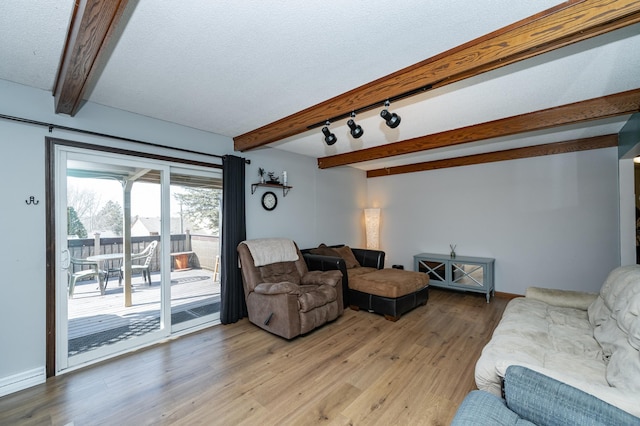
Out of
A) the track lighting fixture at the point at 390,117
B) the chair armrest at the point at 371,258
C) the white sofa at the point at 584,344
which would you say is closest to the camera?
the white sofa at the point at 584,344

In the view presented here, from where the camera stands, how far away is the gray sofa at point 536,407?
1099 millimetres

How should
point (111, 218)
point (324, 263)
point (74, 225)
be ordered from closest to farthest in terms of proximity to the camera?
point (74, 225), point (111, 218), point (324, 263)

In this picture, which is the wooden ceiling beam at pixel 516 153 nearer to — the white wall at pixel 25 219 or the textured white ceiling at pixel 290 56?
the textured white ceiling at pixel 290 56

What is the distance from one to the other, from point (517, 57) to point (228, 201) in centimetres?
318

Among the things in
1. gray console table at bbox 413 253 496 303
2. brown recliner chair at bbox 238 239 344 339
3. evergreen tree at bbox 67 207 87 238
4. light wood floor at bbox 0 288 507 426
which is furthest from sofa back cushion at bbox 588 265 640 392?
evergreen tree at bbox 67 207 87 238

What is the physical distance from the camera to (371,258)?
4828 millimetres

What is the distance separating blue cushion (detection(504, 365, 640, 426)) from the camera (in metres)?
1.09

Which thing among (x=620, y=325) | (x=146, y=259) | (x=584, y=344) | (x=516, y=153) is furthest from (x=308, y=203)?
(x=620, y=325)

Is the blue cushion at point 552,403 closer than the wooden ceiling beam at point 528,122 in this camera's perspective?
Yes

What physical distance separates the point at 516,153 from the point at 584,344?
3427mm

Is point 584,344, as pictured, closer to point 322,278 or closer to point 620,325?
point 620,325

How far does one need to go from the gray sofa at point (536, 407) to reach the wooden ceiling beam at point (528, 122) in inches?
104

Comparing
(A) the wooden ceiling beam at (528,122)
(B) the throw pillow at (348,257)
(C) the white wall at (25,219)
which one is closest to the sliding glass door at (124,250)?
(C) the white wall at (25,219)

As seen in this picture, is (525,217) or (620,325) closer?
(620,325)
